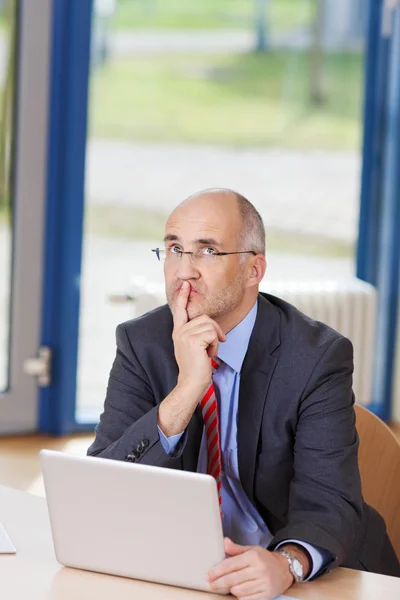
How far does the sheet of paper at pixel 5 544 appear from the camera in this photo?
1.75 metres

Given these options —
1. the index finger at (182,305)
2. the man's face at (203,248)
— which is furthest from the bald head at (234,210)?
the index finger at (182,305)

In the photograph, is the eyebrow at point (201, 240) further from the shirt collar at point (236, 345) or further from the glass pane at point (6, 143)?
the glass pane at point (6, 143)

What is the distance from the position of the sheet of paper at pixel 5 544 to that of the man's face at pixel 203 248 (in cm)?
54

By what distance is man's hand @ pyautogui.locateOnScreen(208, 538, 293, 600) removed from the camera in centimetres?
162

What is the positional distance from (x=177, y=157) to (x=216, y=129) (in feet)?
0.71

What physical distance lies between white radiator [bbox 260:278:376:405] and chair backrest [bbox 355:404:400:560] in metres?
2.17

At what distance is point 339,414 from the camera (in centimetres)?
204

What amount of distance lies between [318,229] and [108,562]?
3.48m

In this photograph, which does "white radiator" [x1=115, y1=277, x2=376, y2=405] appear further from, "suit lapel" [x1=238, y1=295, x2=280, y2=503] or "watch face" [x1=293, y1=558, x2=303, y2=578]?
"watch face" [x1=293, y1=558, x2=303, y2=578]

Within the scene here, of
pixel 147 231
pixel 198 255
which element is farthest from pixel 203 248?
pixel 147 231

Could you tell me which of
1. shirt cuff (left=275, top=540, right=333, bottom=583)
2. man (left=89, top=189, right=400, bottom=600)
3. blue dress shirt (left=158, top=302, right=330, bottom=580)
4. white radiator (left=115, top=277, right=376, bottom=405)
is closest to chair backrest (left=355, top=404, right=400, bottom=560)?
man (left=89, top=189, right=400, bottom=600)

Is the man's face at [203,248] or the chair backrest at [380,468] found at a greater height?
the man's face at [203,248]

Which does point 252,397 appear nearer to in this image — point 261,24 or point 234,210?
point 234,210

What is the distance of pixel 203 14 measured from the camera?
4656 mm
